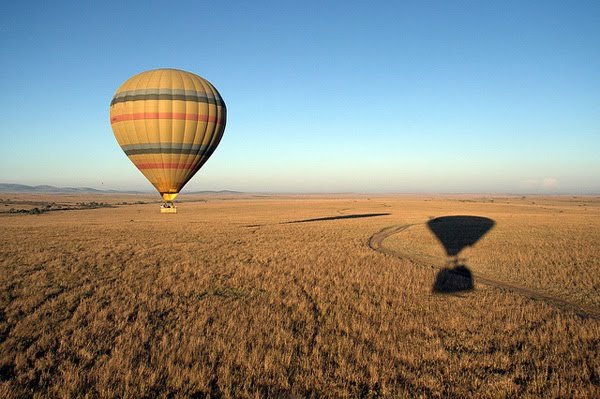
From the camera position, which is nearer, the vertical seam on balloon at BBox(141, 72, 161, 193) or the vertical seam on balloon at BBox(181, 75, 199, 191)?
the vertical seam on balloon at BBox(141, 72, 161, 193)

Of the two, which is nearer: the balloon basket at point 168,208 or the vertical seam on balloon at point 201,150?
the vertical seam on balloon at point 201,150

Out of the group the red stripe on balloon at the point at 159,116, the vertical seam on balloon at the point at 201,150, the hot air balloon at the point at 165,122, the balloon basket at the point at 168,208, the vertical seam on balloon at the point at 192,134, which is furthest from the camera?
the balloon basket at the point at 168,208

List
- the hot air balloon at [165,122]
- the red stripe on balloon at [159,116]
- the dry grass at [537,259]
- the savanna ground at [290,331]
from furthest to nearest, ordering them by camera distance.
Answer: the hot air balloon at [165,122] < the red stripe on balloon at [159,116] < the dry grass at [537,259] < the savanna ground at [290,331]

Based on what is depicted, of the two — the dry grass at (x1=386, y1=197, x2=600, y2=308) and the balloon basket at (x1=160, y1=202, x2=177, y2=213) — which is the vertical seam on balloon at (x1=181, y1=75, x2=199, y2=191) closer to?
the balloon basket at (x1=160, y1=202, x2=177, y2=213)

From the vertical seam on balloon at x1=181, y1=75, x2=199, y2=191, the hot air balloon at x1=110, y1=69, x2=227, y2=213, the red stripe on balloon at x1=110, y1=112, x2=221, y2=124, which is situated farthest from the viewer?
the vertical seam on balloon at x1=181, y1=75, x2=199, y2=191

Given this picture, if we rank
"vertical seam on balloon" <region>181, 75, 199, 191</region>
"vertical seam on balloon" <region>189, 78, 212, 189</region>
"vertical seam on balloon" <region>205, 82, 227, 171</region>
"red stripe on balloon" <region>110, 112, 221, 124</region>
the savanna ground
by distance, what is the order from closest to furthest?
the savanna ground → "red stripe on balloon" <region>110, 112, 221, 124</region> → "vertical seam on balloon" <region>181, 75, 199, 191</region> → "vertical seam on balloon" <region>189, 78, 212, 189</region> → "vertical seam on balloon" <region>205, 82, 227, 171</region>

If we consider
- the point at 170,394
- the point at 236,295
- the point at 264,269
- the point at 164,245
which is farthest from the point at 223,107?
the point at 170,394

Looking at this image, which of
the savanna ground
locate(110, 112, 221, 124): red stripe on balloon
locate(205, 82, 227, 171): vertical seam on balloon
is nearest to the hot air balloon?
locate(110, 112, 221, 124): red stripe on balloon

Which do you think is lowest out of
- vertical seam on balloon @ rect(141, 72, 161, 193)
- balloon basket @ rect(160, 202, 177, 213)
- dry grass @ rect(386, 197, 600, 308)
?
dry grass @ rect(386, 197, 600, 308)

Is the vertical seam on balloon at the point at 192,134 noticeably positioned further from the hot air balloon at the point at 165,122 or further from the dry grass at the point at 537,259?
the dry grass at the point at 537,259

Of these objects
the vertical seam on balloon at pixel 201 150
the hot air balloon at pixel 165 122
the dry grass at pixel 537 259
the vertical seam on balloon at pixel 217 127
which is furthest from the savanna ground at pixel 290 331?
the vertical seam on balloon at pixel 217 127

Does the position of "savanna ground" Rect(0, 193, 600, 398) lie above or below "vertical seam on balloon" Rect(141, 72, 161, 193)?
below
